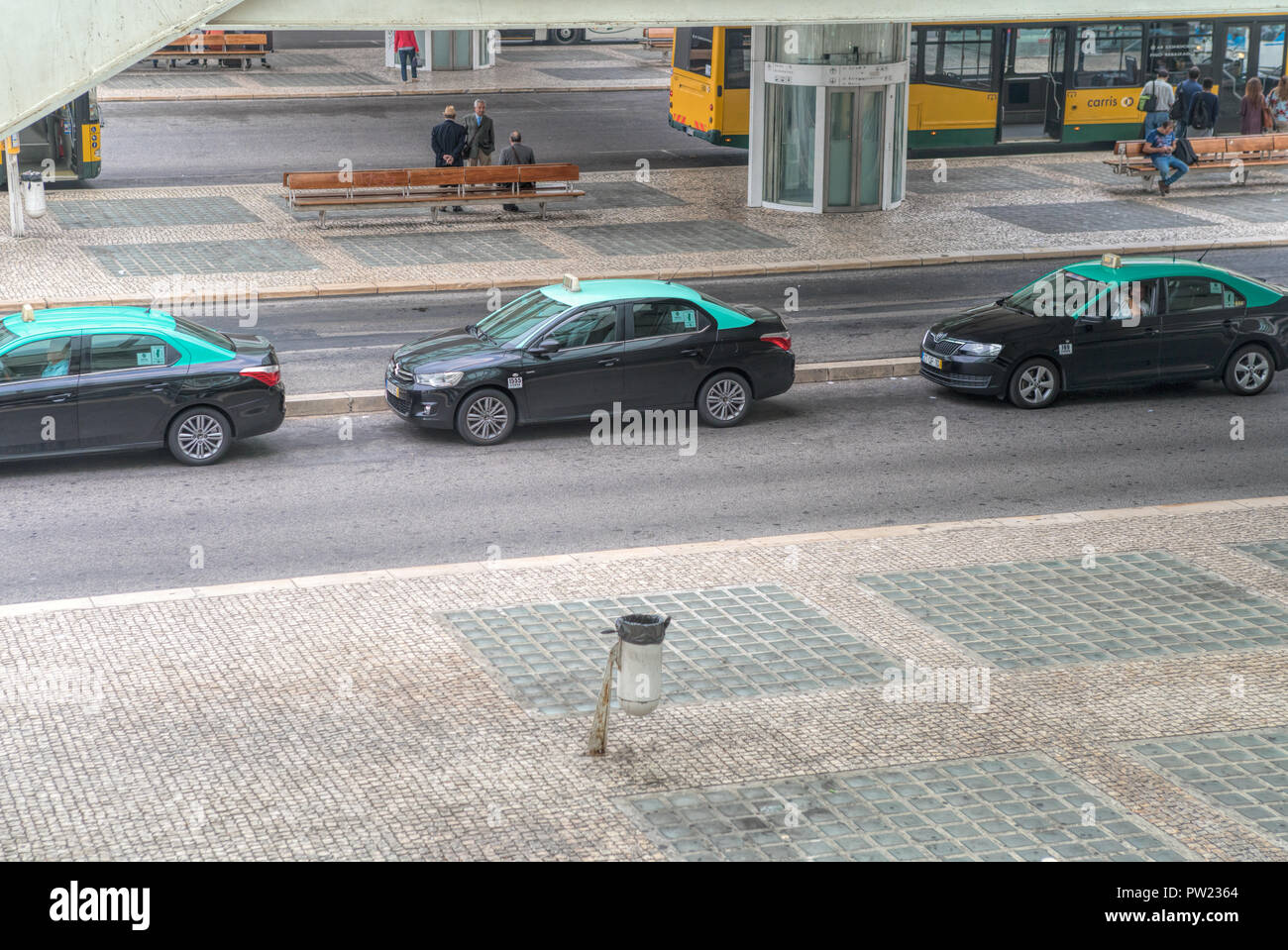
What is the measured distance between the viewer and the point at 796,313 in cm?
2364

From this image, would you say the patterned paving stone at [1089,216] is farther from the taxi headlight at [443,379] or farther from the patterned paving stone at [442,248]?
the taxi headlight at [443,379]

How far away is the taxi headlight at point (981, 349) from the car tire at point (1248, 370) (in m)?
2.87

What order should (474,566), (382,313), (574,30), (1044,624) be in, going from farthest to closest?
(574,30) < (382,313) < (474,566) < (1044,624)

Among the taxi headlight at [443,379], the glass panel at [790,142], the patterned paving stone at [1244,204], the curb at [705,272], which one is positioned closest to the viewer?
the taxi headlight at [443,379]

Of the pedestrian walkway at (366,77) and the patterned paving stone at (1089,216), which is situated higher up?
the pedestrian walkway at (366,77)

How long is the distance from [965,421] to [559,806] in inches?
404

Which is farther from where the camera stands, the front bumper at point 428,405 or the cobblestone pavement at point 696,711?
the front bumper at point 428,405

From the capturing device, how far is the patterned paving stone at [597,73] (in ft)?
154

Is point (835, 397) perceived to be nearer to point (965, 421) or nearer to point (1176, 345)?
point (965, 421)

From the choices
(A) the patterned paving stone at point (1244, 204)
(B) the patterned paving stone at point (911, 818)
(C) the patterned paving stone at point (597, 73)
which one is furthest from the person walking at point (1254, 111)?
(B) the patterned paving stone at point (911, 818)

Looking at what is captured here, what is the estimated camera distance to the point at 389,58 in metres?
47.2

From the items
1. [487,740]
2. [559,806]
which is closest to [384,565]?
[487,740]

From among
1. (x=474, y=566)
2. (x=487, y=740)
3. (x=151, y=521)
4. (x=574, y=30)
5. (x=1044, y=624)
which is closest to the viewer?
(x=487, y=740)

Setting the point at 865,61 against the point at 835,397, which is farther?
the point at 865,61
